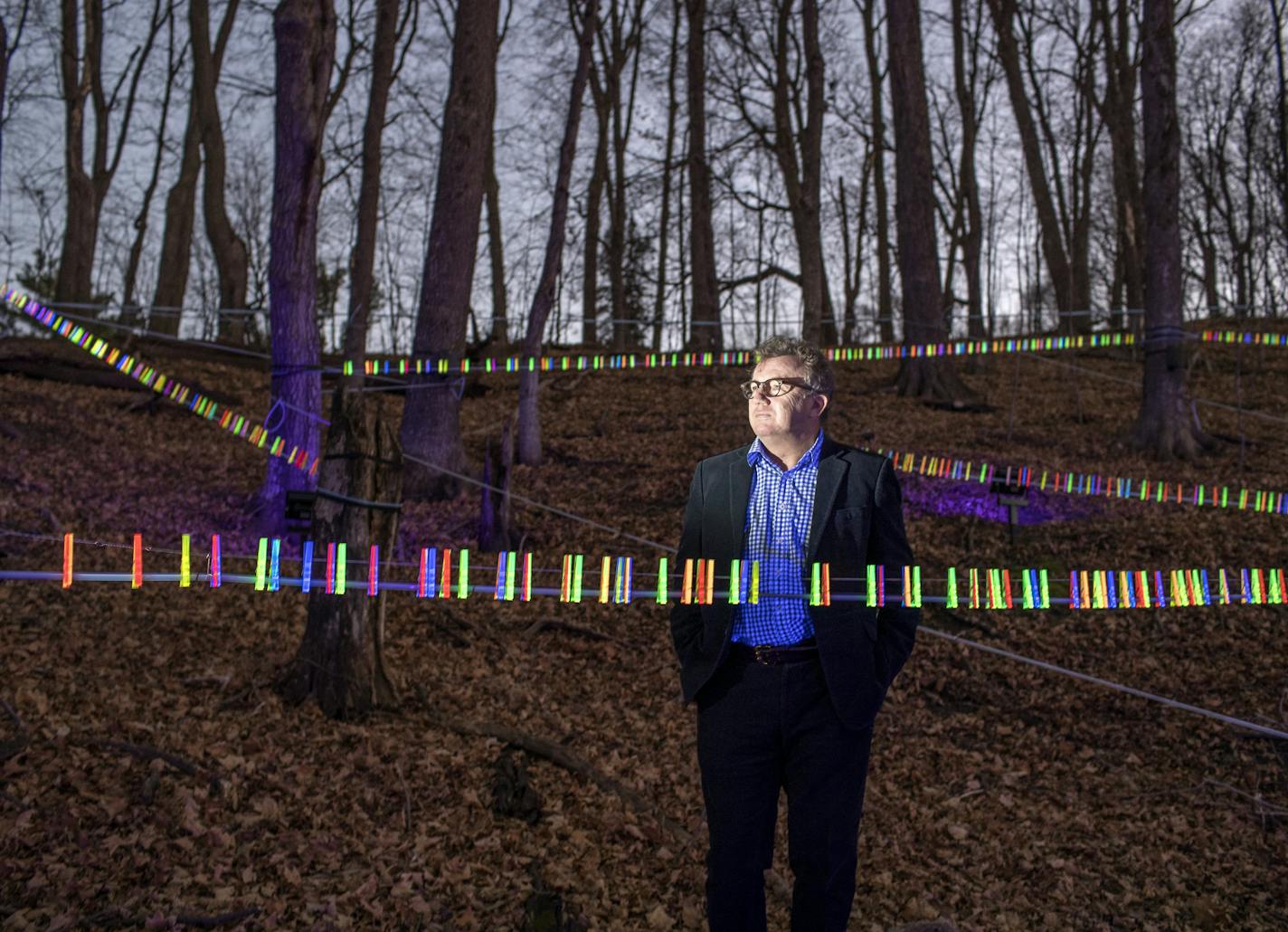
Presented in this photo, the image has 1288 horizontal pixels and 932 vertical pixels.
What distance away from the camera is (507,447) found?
363 inches

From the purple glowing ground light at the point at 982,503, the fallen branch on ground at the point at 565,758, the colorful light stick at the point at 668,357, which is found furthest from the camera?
the colorful light stick at the point at 668,357

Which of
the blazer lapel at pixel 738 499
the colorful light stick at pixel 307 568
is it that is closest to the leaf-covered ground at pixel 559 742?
the colorful light stick at pixel 307 568

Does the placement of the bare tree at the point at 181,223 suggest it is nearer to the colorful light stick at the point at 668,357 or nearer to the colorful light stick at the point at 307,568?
the colorful light stick at the point at 668,357

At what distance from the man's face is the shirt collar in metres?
0.09

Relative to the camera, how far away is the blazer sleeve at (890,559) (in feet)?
9.40

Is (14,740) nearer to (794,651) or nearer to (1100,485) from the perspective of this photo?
(794,651)

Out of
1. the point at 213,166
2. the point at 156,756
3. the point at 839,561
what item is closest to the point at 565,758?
the point at 156,756

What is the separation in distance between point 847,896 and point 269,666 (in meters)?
4.51

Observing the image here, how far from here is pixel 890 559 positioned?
9.48 feet

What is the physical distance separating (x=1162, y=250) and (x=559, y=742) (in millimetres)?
10009

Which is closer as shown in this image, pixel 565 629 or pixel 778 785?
pixel 778 785

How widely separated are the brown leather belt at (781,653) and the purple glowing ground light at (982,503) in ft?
24.3

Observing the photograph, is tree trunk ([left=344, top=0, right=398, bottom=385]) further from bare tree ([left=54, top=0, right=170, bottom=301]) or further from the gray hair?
the gray hair

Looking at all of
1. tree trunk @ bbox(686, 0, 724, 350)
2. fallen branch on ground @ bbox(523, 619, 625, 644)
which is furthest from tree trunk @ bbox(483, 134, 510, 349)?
fallen branch on ground @ bbox(523, 619, 625, 644)
